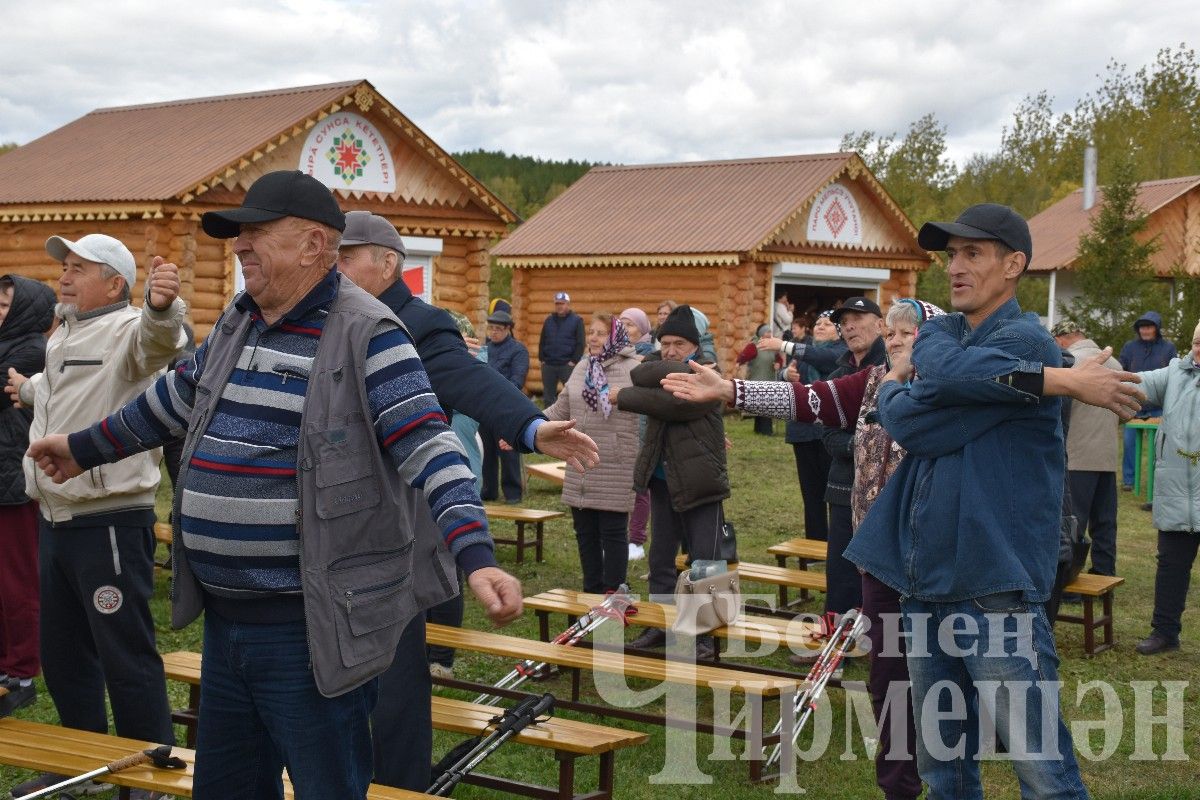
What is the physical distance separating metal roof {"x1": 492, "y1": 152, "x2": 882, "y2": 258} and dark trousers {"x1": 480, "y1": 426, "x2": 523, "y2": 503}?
985 cm

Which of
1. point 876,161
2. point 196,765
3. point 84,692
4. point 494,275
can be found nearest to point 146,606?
point 84,692

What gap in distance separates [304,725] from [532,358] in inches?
855

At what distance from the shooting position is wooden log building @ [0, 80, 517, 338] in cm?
1623

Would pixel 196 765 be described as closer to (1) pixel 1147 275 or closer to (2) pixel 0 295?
(2) pixel 0 295

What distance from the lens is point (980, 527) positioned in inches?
144

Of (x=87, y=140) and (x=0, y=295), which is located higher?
(x=87, y=140)

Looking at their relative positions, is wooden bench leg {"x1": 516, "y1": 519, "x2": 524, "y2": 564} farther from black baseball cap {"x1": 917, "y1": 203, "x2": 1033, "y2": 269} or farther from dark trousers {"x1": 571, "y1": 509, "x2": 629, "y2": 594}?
black baseball cap {"x1": 917, "y1": 203, "x2": 1033, "y2": 269}

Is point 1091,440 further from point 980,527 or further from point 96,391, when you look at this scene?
point 96,391

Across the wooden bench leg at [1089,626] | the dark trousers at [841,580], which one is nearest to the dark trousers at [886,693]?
the dark trousers at [841,580]

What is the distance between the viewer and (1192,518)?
7496 millimetres

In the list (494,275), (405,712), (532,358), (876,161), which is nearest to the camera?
(405,712)

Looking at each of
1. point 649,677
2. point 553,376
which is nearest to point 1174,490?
point 649,677

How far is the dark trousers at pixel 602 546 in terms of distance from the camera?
809 centimetres

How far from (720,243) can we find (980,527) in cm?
1865
